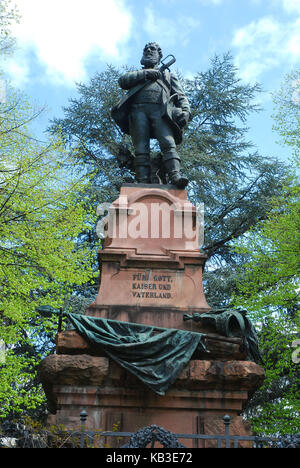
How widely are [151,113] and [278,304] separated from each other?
21.8ft

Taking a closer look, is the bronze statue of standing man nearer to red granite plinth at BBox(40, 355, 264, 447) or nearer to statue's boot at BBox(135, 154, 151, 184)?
statue's boot at BBox(135, 154, 151, 184)

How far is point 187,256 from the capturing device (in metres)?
9.52

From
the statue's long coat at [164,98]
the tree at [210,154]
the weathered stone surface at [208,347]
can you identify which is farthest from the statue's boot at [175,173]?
the tree at [210,154]

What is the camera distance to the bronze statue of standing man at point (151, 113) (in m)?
10.8

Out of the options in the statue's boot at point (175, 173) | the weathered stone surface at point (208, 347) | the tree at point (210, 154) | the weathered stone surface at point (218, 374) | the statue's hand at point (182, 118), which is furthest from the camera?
the tree at point (210, 154)

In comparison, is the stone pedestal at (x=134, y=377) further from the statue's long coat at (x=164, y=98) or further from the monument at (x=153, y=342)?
the statue's long coat at (x=164, y=98)

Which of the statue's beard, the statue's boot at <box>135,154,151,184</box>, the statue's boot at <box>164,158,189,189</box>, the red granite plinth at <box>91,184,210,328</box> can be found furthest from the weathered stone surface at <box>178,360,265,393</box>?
the statue's beard

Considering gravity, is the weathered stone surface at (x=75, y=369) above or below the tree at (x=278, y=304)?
below

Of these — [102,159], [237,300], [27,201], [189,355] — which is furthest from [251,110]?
[189,355]

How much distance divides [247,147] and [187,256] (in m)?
14.6

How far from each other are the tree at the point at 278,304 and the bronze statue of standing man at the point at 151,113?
560cm

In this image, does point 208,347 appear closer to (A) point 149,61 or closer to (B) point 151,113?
(B) point 151,113

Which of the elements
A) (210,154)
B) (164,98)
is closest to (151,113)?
(164,98)

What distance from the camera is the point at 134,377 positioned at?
8047 mm
